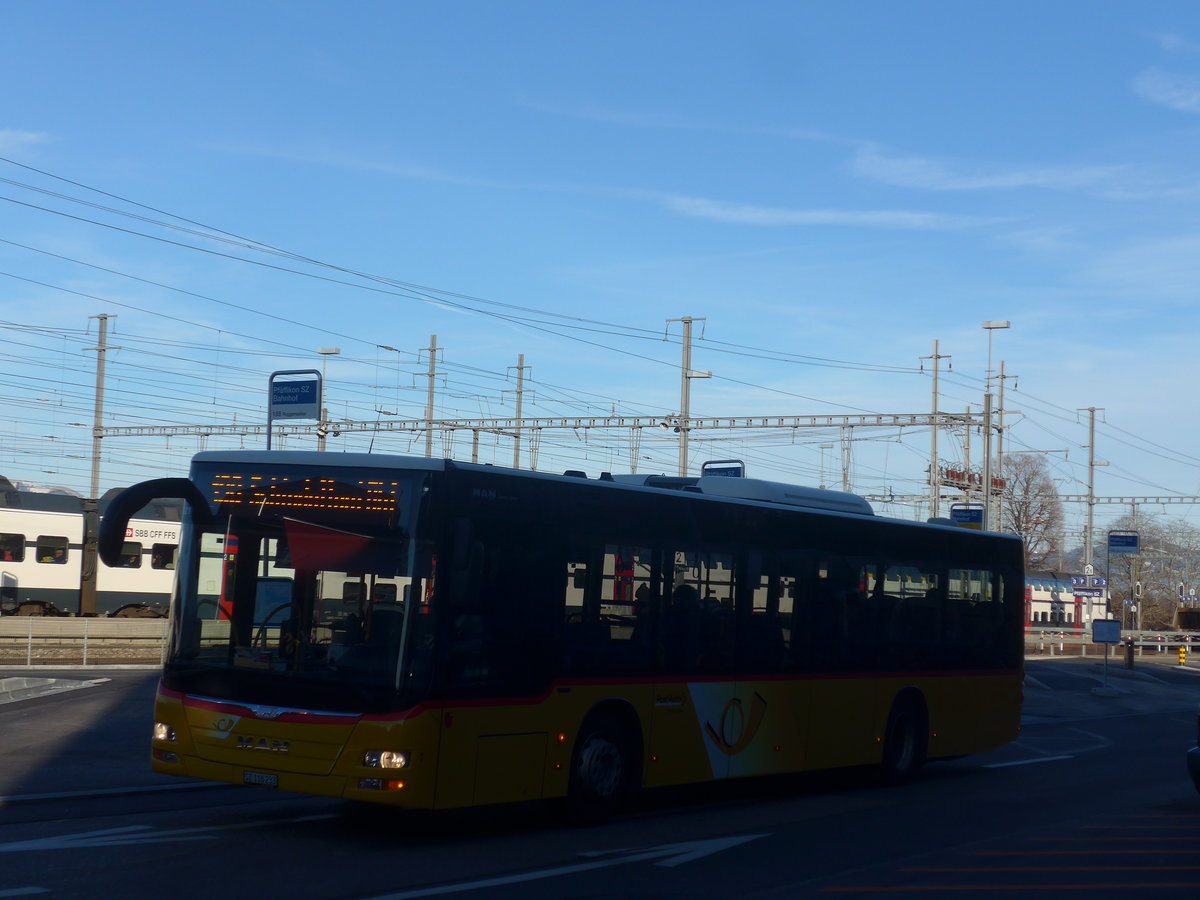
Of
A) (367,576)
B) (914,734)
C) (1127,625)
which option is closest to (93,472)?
(914,734)

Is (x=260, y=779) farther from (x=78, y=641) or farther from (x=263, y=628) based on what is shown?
(x=78, y=641)

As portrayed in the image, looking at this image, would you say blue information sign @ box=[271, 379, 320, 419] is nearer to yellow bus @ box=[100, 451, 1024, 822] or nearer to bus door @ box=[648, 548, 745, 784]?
yellow bus @ box=[100, 451, 1024, 822]

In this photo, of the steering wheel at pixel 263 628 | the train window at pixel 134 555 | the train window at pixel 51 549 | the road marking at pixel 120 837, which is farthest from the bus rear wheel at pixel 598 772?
the train window at pixel 134 555

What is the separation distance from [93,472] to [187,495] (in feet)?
127

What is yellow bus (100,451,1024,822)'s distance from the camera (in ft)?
31.1

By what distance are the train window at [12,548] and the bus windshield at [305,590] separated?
3349 centimetres

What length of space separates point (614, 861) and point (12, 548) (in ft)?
117

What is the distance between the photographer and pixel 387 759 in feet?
30.6

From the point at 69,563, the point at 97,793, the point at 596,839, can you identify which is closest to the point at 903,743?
the point at 596,839

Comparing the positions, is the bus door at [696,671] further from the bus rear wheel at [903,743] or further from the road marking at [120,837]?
the road marking at [120,837]

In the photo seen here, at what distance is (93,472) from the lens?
4641cm

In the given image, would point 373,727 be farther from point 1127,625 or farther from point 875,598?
point 1127,625

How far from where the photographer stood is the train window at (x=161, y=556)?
44.5 metres

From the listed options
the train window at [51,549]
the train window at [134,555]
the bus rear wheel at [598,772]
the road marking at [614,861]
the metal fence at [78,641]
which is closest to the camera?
the road marking at [614,861]
